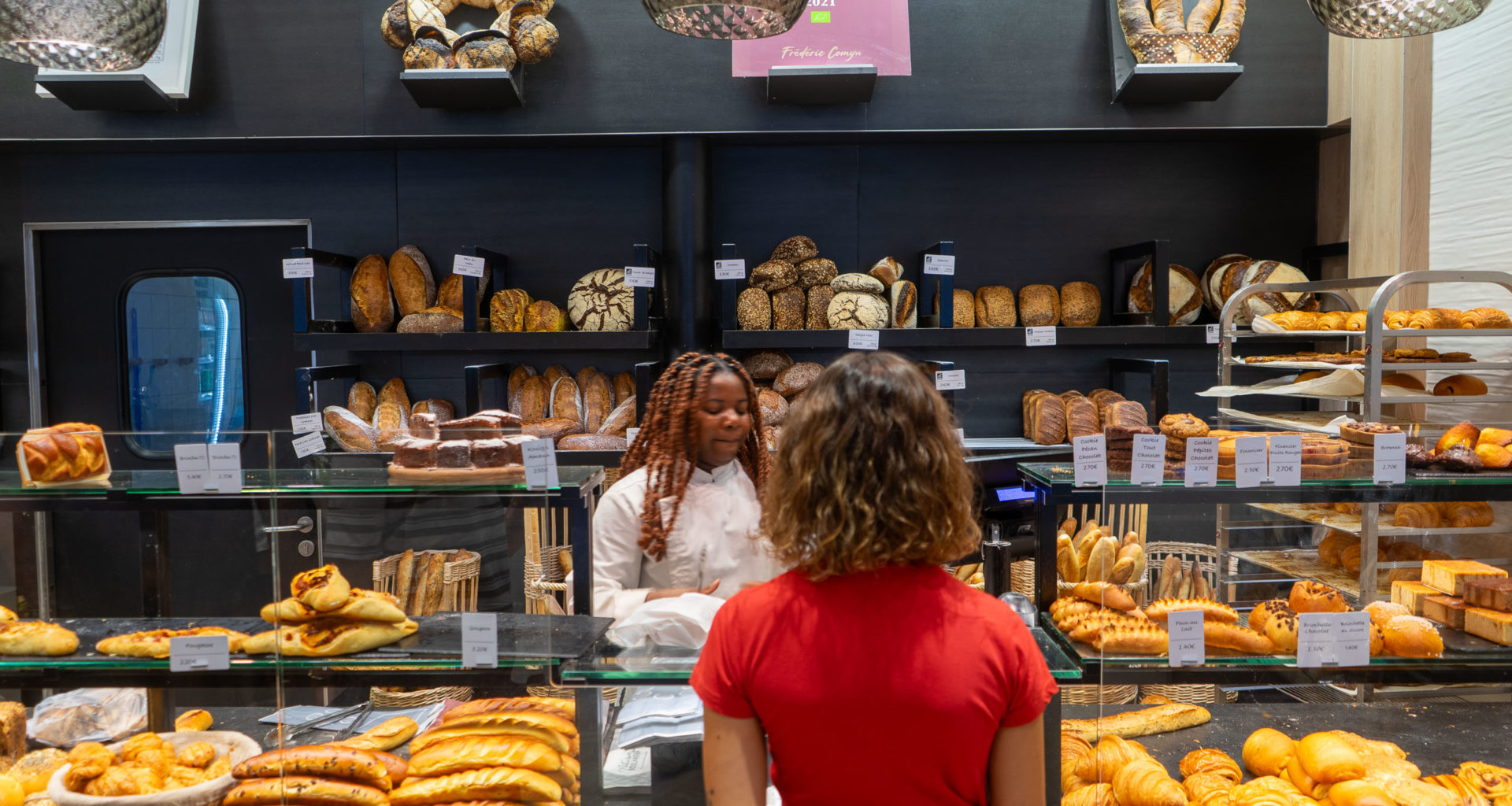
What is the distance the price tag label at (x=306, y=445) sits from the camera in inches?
65.1

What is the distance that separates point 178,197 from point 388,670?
3.03m

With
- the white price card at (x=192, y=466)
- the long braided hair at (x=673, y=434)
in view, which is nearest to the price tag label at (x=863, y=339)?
the long braided hair at (x=673, y=434)

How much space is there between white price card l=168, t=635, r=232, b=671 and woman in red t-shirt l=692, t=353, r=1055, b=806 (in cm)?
93

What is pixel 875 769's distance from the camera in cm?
92

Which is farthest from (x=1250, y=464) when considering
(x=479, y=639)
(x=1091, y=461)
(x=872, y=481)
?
(x=479, y=639)

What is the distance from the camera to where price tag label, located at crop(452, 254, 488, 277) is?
3.10 m

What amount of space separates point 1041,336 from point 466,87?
2.16 metres

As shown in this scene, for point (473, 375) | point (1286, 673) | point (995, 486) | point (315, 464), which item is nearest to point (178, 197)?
point (473, 375)

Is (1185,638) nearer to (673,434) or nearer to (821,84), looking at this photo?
(673,434)

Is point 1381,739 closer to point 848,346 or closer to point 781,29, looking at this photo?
point 781,29

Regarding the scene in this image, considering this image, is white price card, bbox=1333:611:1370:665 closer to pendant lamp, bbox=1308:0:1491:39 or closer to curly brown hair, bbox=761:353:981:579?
curly brown hair, bbox=761:353:981:579

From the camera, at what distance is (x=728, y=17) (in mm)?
1401

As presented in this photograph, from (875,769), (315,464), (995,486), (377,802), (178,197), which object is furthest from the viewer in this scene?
(178,197)

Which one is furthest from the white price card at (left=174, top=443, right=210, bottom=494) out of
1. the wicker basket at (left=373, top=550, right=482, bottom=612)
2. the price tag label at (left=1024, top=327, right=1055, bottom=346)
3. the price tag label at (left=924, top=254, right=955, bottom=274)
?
the price tag label at (left=1024, top=327, right=1055, bottom=346)
